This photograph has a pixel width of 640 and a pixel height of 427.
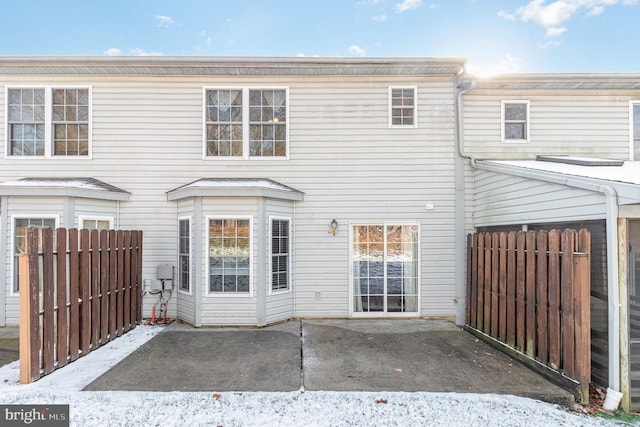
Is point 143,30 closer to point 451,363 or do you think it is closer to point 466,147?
point 466,147

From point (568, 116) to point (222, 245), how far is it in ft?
27.3

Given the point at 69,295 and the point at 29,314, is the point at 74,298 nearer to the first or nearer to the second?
the point at 69,295

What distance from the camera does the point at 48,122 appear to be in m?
7.16

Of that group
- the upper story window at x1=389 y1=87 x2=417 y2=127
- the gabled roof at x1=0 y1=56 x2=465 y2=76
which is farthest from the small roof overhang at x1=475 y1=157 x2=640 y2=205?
the gabled roof at x1=0 y1=56 x2=465 y2=76

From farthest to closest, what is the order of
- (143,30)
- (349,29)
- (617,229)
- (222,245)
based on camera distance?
1. (143,30)
2. (349,29)
3. (222,245)
4. (617,229)

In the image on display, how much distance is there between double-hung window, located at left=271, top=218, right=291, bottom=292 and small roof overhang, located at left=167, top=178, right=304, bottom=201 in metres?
0.60

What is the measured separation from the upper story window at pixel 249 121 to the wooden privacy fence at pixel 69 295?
2.83 m

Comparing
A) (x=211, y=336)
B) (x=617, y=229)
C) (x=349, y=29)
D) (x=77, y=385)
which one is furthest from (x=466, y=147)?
(x=349, y=29)

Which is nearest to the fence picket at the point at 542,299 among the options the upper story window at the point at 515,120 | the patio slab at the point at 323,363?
the patio slab at the point at 323,363

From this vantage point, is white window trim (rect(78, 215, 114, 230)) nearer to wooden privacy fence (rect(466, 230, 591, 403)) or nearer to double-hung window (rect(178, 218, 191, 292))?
double-hung window (rect(178, 218, 191, 292))

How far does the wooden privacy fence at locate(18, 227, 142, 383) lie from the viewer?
4113 mm

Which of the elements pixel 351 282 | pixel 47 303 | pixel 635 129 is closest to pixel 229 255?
pixel 351 282

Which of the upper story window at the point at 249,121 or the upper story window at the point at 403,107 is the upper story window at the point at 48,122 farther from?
the upper story window at the point at 403,107

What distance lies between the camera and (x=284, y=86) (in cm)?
733
